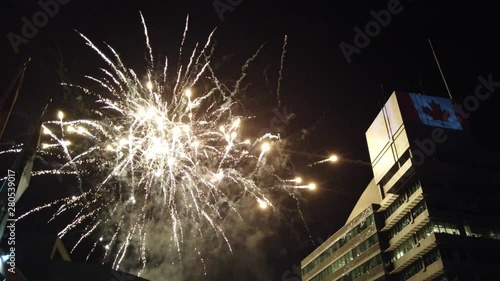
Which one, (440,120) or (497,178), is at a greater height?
(440,120)

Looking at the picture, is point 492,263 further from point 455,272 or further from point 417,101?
point 417,101

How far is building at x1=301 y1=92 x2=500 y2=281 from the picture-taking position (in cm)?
4525

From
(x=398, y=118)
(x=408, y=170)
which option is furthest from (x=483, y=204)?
(x=398, y=118)

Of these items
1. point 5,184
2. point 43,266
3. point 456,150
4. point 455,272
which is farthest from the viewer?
point 456,150

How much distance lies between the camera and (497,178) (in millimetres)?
51188

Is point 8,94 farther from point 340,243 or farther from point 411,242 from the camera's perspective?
point 340,243

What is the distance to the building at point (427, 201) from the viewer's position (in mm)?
Answer: 45250

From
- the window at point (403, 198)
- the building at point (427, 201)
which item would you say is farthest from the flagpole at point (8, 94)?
the window at point (403, 198)

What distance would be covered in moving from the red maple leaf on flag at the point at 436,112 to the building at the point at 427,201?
0.12 metres

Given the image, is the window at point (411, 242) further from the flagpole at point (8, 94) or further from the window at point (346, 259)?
the flagpole at point (8, 94)

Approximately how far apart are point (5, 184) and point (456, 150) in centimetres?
4903

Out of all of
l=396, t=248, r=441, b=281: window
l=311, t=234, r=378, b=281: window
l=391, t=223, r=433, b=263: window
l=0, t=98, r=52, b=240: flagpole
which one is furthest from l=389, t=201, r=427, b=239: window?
l=0, t=98, r=52, b=240: flagpole

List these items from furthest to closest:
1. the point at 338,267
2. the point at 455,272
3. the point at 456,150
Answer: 1. the point at 338,267
2. the point at 456,150
3. the point at 455,272

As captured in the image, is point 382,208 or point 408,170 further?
point 382,208
